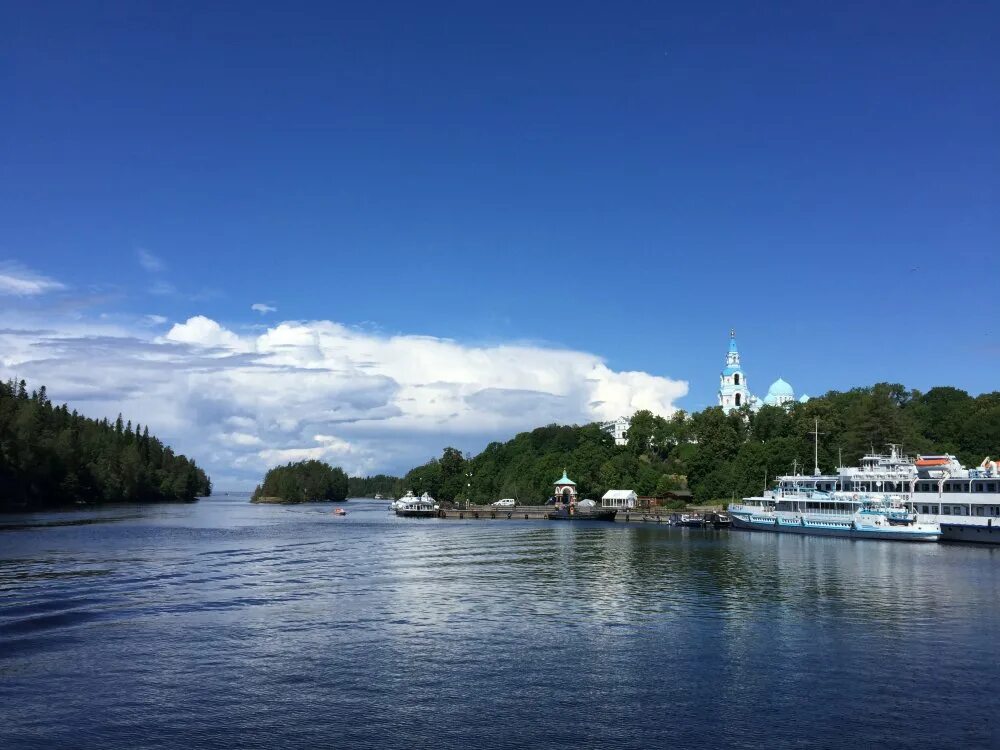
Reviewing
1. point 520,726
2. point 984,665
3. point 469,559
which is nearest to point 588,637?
point 520,726

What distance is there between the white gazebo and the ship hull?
48.7m

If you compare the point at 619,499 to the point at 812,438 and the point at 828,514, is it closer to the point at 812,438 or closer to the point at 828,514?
the point at 812,438

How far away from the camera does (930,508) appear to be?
104688 mm

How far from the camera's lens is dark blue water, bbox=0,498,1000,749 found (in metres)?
24.7

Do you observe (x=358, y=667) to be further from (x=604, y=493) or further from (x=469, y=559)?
(x=604, y=493)

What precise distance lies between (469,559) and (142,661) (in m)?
45.7

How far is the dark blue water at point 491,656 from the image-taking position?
24719 millimetres

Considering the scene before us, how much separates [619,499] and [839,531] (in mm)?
78162

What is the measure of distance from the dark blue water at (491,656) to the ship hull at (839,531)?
3327 cm

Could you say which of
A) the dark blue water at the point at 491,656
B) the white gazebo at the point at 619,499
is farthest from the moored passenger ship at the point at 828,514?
the white gazebo at the point at 619,499

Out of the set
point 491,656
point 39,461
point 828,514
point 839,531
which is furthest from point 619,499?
point 491,656

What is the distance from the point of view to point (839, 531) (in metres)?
108

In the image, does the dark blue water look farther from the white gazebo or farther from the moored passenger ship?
the white gazebo

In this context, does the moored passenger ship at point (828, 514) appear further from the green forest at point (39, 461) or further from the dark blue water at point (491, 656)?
the green forest at point (39, 461)
